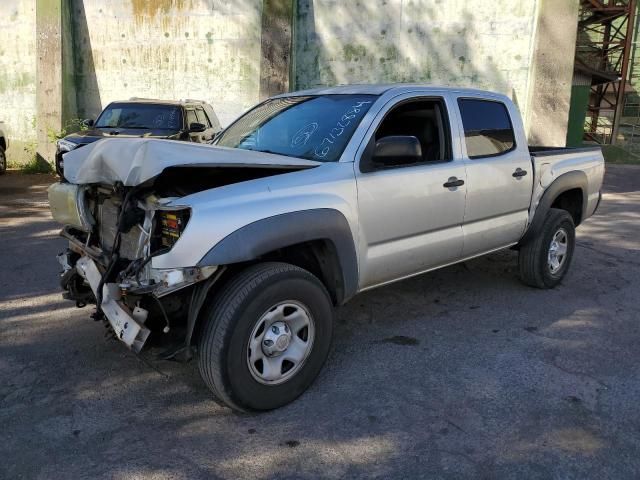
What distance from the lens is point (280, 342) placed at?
3.41 metres

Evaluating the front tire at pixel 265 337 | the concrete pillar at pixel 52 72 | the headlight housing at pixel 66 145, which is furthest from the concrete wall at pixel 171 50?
the front tire at pixel 265 337

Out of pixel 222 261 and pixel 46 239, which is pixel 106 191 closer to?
pixel 222 261

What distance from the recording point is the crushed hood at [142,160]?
3191 mm

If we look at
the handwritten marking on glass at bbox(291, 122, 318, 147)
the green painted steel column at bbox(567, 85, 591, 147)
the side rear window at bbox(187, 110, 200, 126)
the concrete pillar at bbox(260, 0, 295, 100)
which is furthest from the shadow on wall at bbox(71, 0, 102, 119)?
the green painted steel column at bbox(567, 85, 591, 147)

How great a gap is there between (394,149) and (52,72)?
12915 millimetres

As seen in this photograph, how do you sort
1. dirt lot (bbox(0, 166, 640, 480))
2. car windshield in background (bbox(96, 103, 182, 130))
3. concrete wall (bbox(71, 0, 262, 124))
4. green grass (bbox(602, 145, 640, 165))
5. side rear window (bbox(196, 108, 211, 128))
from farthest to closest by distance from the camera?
green grass (bbox(602, 145, 640, 165)) < concrete wall (bbox(71, 0, 262, 124)) < side rear window (bbox(196, 108, 211, 128)) < car windshield in background (bbox(96, 103, 182, 130)) < dirt lot (bbox(0, 166, 640, 480))

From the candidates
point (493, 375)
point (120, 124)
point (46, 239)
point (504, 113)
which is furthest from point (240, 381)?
point (120, 124)

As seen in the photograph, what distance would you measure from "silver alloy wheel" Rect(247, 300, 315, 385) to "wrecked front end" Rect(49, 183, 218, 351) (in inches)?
18.7

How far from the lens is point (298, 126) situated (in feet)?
14.3

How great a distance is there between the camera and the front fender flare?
3139mm

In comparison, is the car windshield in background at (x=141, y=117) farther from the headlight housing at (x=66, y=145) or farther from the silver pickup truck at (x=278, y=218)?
the silver pickup truck at (x=278, y=218)

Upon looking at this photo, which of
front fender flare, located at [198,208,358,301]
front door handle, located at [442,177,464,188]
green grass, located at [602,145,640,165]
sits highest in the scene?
front door handle, located at [442,177,464,188]

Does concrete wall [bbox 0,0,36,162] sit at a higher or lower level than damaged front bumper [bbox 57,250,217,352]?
higher

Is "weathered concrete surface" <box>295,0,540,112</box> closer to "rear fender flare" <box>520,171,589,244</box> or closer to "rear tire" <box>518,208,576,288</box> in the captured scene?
"rear fender flare" <box>520,171,589,244</box>
